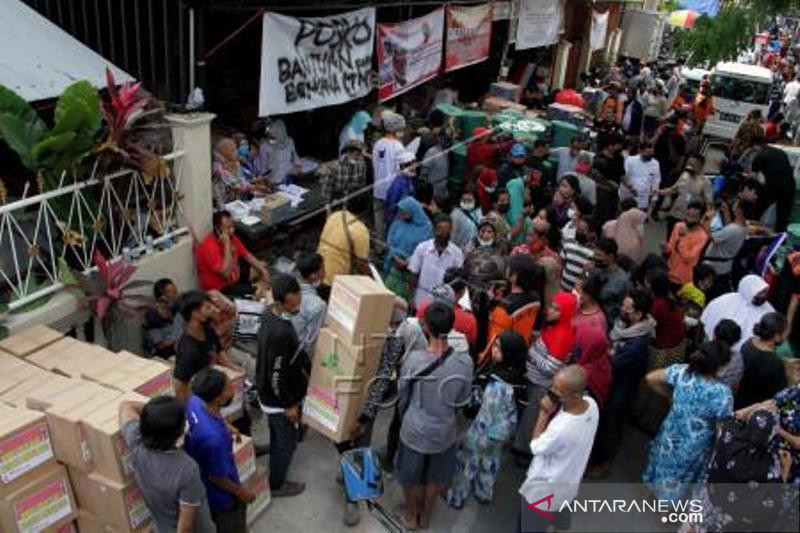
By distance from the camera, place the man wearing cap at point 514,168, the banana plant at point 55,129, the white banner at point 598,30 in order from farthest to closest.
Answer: the white banner at point 598,30 < the man wearing cap at point 514,168 < the banana plant at point 55,129

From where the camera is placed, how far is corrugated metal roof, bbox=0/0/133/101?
5.33m

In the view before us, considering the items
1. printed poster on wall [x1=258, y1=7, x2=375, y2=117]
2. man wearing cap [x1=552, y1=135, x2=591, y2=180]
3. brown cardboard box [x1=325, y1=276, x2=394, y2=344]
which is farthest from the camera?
man wearing cap [x1=552, y1=135, x2=591, y2=180]

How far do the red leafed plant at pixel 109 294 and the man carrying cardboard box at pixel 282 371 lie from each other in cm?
129

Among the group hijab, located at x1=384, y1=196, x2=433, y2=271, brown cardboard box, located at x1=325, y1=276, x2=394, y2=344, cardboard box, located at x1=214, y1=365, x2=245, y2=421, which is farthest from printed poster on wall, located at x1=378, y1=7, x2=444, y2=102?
cardboard box, located at x1=214, y1=365, x2=245, y2=421

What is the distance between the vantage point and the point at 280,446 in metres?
4.66

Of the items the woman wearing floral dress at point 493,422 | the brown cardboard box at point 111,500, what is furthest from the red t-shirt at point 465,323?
the brown cardboard box at point 111,500

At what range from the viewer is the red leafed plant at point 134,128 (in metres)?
5.12

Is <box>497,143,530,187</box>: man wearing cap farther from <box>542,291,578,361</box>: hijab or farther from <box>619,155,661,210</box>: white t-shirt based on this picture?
<box>542,291,578,361</box>: hijab

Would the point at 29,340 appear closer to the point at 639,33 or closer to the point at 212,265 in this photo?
the point at 212,265

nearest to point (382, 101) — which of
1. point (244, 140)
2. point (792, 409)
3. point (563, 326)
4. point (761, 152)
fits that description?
point (244, 140)

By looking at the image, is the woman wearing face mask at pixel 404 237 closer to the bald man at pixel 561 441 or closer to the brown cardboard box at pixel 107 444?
the bald man at pixel 561 441

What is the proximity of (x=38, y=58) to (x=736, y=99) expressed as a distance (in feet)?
46.1

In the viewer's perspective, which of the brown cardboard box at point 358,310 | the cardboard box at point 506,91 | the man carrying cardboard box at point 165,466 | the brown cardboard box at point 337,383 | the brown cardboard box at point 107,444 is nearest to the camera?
the man carrying cardboard box at point 165,466

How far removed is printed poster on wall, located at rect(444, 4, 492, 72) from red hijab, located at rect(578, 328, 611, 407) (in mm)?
7208
